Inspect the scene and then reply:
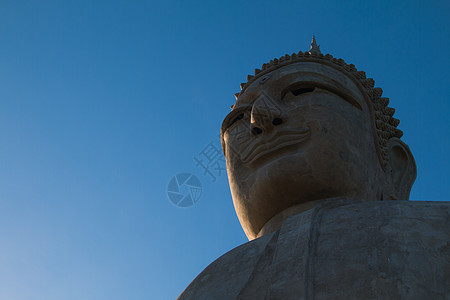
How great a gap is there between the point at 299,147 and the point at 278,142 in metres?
0.25

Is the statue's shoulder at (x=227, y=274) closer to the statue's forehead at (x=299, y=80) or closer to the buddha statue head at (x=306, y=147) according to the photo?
the buddha statue head at (x=306, y=147)

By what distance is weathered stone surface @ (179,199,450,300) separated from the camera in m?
3.75

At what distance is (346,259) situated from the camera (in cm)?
407

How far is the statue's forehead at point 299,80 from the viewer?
6.81 meters

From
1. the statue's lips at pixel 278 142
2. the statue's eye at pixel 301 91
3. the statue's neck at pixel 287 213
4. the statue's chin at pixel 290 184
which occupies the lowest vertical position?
the statue's neck at pixel 287 213

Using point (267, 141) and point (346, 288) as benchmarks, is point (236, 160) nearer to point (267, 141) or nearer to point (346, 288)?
point (267, 141)

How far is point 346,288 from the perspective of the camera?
3785 mm

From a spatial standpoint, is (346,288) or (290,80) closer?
(346,288)

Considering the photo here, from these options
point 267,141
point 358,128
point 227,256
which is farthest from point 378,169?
point 227,256

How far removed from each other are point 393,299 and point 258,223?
114 inches

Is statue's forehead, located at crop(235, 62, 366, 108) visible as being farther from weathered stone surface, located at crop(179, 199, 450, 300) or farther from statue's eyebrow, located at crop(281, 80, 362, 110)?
weathered stone surface, located at crop(179, 199, 450, 300)

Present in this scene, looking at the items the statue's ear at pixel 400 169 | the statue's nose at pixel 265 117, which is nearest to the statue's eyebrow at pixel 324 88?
the statue's nose at pixel 265 117

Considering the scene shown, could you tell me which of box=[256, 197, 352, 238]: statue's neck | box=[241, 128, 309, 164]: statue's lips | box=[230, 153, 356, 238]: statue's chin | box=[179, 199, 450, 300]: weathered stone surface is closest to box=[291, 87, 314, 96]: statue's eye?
box=[241, 128, 309, 164]: statue's lips

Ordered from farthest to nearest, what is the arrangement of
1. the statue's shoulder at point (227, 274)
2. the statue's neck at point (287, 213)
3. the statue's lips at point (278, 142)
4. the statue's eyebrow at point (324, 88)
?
the statue's eyebrow at point (324, 88) < the statue's lips at point (278, 142) < the statue's neck at point (287, 213) < the statue's shoulder at point (227, 274)
